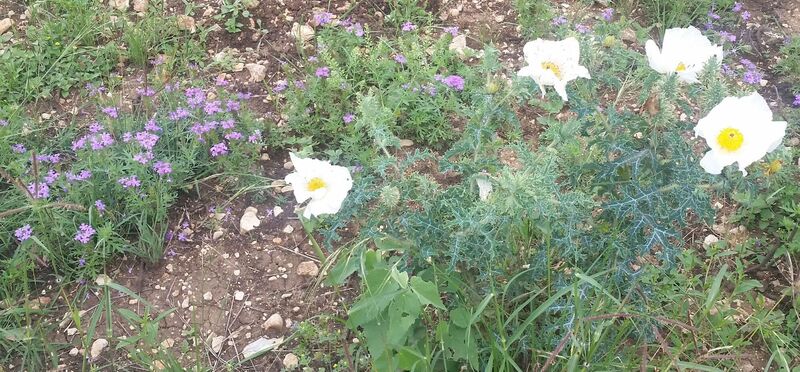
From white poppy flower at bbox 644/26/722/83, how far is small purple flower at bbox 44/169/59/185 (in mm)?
2020

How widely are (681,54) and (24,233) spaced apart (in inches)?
83.8

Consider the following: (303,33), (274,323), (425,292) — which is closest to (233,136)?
(274,323)

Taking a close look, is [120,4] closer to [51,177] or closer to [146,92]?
[146,92]

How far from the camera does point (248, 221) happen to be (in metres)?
2.74

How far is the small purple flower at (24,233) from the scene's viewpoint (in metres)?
2.43

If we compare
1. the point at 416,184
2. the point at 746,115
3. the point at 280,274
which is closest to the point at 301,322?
the point at 280,274

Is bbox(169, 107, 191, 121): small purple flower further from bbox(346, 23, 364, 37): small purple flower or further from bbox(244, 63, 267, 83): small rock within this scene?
bbox(346, 23, 364, 37): small purple flower

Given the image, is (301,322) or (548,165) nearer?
(548,165)

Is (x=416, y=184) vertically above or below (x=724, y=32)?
above

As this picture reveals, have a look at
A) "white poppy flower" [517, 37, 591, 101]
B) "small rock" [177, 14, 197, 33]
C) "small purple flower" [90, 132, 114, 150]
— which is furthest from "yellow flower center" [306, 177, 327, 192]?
"small rock" [177, 14, 197, 33]

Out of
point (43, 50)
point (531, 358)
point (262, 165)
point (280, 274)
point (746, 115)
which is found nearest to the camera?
point (746, 115)

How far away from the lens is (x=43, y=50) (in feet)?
10.9

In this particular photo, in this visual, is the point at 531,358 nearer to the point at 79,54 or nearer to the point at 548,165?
the point at 548,165

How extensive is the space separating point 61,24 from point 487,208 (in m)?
2.50
